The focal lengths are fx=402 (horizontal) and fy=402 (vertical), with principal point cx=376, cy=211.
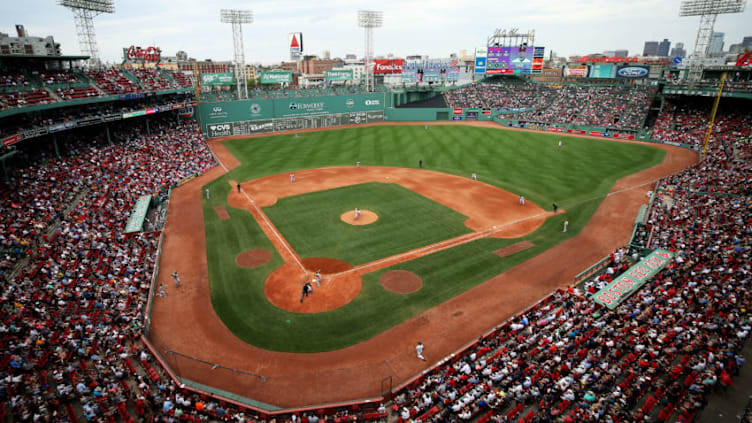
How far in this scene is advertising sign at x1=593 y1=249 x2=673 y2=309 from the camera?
1912cm

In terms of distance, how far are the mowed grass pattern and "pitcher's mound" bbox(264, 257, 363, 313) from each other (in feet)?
3.91

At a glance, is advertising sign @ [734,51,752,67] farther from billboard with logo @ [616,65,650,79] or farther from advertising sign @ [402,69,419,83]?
advertising sign @ [402,69,419,83]

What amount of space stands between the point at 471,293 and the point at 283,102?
164 feet

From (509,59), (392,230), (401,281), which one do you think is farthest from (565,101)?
(401,281)

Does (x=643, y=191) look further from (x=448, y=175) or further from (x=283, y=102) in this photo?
(x=283, y=102)

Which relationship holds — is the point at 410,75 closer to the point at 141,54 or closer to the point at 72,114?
the point at 141,54

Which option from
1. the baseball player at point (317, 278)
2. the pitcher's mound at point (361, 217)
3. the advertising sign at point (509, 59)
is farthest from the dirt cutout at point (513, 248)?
the advertising sign at point (509, 59)

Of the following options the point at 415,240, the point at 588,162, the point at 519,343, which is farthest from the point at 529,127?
the point at 519,343

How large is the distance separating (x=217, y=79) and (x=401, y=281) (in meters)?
50.3

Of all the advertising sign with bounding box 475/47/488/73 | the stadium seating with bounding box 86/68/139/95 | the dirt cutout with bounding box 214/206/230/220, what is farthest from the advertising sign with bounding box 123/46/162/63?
the advertising sign with bounding box 475/47/488/73

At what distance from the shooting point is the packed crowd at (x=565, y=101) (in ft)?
196

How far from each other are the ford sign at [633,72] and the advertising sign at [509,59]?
14.9 meters

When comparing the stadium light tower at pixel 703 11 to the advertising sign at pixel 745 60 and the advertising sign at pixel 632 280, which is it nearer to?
the advertising sign at pixel 745 60

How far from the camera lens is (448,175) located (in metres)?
40.7
